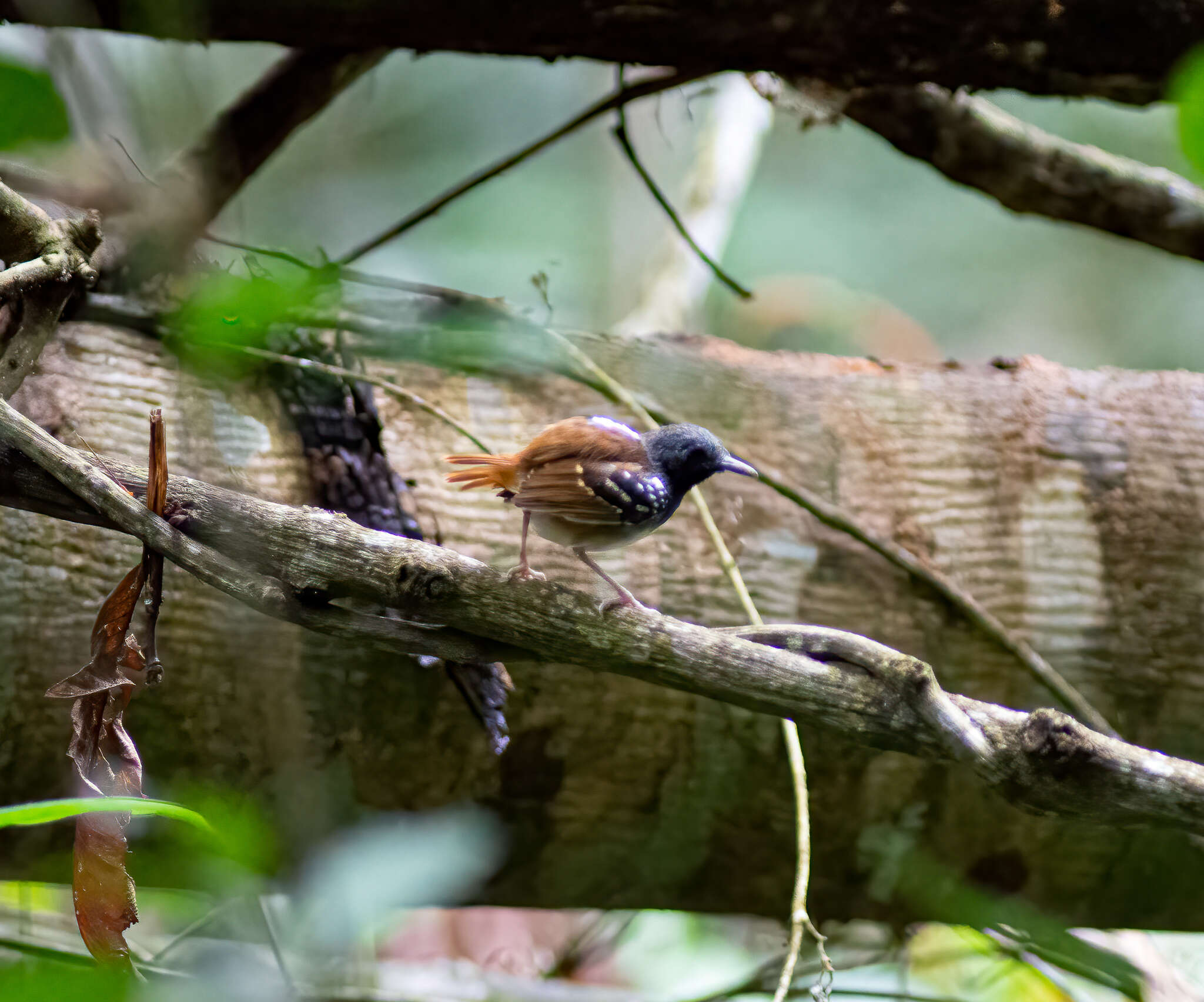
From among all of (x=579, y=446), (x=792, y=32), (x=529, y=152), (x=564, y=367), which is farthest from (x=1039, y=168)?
(x=579, y=446)

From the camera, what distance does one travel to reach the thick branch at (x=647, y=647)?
3.09 ft

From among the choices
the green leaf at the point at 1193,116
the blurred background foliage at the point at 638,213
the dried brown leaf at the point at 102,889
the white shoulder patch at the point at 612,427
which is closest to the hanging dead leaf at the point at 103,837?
the dried brown leaf at the point at 102,889

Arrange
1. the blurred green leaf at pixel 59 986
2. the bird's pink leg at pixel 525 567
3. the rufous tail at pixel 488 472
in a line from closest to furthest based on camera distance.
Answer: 1. the blurred green leaf at pixel 59 986
2. the bird's pink leg at pixel 525 567
3. the rufous tail at pixel 488 472

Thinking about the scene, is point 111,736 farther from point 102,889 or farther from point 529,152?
point 529,152

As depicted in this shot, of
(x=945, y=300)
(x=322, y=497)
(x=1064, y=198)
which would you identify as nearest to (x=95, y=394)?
(x=322, y=497)

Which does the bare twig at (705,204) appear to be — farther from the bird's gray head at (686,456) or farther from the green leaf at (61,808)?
the green leaf at (61,808)

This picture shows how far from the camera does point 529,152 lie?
7.00 ft

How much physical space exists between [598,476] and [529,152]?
1166 millimetres

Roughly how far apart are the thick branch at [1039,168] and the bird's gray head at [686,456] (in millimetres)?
1170

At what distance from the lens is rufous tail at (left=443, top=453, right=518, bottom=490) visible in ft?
4.31

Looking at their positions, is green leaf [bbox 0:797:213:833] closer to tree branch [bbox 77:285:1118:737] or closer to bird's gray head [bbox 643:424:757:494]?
bird's gray head [bbox 643:424:757:494]

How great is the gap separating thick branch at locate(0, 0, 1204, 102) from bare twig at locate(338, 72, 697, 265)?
0.84 ft

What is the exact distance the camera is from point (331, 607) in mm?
998

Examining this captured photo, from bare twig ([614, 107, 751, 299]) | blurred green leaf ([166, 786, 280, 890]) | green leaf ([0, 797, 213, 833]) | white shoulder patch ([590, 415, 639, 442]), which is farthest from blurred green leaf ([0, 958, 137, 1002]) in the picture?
bare twig ([614, 107, 751, 299])
